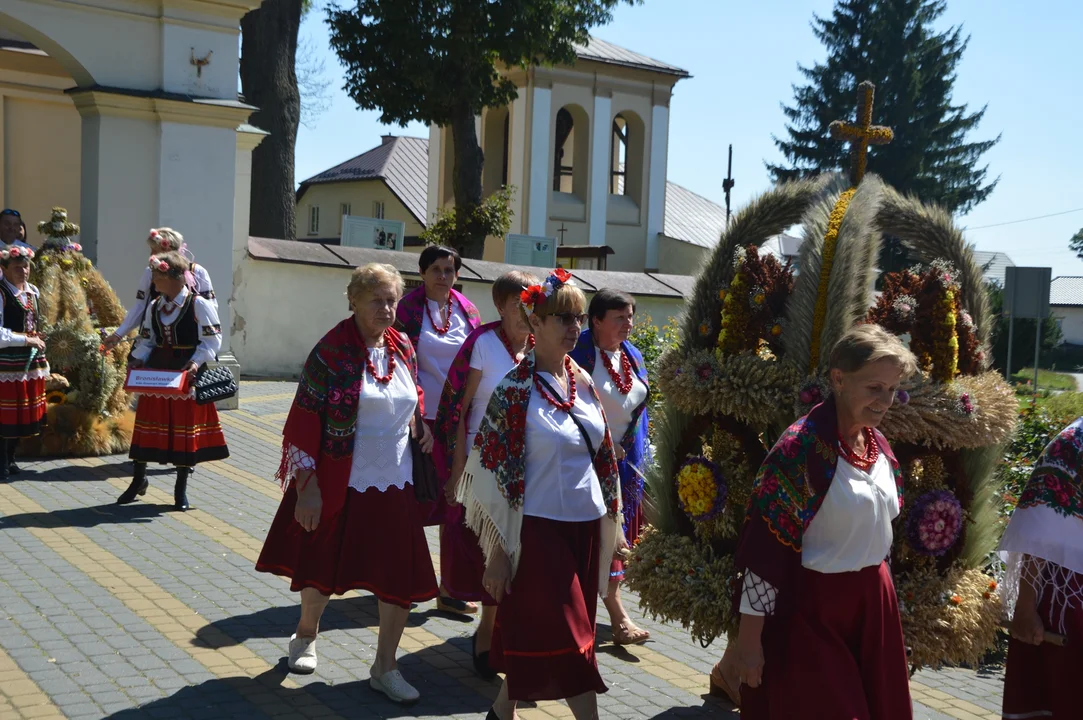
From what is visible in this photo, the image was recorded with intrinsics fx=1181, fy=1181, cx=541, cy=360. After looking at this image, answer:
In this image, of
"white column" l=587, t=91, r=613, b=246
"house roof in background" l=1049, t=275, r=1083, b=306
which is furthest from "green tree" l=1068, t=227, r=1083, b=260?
"white column" l=587, t=91, r=613, b=246

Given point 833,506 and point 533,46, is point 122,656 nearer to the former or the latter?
point 833,506

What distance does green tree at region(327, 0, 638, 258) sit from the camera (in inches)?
1034

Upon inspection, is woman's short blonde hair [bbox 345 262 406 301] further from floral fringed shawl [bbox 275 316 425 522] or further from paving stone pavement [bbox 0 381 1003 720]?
paving stone pavement [bbox 0 381 1003 720]

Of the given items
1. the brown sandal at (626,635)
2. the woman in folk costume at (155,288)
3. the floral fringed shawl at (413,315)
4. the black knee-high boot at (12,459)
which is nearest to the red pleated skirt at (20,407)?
the black knee-high boot at (12,459)

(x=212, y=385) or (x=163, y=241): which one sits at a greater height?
(x=163, y=241)

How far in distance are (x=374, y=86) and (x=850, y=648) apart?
82.7ft

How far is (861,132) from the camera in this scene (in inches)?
206

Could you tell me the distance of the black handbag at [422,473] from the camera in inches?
214

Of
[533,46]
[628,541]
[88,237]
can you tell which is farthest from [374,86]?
[628,541]

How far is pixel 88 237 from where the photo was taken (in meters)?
13.4

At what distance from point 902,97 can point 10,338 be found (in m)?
43.8

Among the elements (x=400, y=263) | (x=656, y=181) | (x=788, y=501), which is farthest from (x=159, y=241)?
(x=656, y=181)

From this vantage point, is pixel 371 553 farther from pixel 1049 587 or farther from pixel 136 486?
pixel 136 486

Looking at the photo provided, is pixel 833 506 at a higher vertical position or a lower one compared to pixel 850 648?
higher
